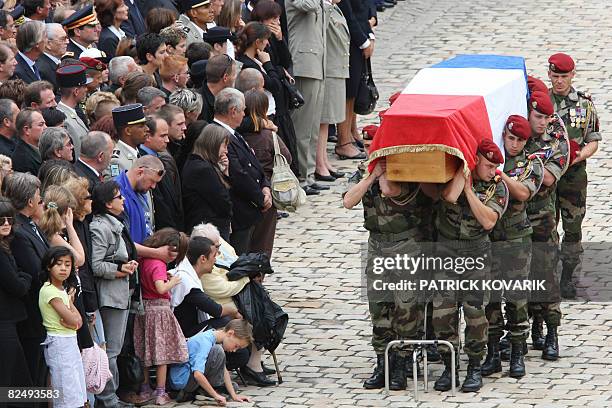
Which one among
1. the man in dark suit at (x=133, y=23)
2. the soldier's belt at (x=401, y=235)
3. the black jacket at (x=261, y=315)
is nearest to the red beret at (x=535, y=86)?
the soldier's belt at (x=401, y=235)

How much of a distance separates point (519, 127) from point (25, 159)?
12.3ft

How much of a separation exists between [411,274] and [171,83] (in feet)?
11.2

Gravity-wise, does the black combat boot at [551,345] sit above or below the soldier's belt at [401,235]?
below

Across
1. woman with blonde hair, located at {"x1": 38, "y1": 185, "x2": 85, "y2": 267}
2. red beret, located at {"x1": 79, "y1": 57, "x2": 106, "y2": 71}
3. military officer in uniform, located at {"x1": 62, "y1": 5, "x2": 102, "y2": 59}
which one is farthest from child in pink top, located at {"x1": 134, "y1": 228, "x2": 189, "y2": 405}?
military officer in uniform, located at {"x1": 62, "y1": 5, "x2": 102, "y2": 59}

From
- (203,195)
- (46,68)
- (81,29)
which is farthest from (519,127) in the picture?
(81,29)

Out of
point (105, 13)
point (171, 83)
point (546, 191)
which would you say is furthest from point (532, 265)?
point (105, 13)

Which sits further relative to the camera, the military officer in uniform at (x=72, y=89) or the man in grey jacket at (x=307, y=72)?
the man in grey jacket at (x=307, y=72)

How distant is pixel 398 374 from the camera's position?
12680mm

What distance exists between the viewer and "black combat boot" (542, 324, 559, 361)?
13273mm

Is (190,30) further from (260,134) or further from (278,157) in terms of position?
(278,157)

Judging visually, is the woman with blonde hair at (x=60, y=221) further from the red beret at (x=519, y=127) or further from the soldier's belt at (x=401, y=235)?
the red beret at (x=519, y=127)

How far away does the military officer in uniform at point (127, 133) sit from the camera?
508 inches

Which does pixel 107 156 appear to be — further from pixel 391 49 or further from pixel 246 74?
pixel 391 49

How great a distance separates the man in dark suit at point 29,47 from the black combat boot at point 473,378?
183 inches
